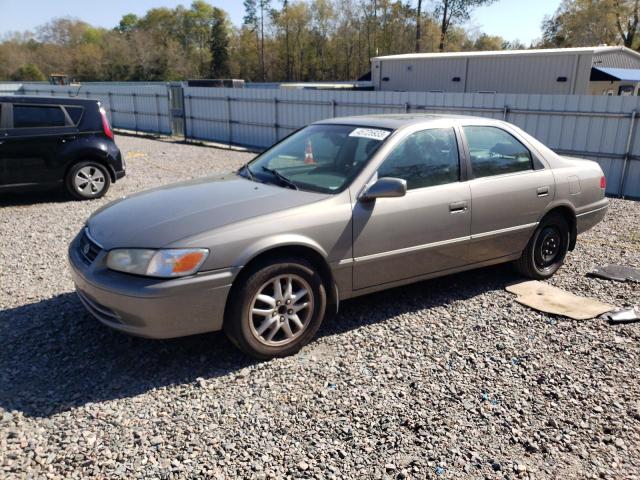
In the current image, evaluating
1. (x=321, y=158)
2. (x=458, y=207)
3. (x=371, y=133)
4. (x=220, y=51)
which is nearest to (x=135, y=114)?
(x=321, y=158)

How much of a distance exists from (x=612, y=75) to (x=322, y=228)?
2106cm

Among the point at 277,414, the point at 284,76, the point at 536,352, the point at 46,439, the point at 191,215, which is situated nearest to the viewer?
the point at 46,439

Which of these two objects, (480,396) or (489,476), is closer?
(489,476)

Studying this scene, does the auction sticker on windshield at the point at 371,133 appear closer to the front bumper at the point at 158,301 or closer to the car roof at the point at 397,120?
the car roof at the point at 397,120

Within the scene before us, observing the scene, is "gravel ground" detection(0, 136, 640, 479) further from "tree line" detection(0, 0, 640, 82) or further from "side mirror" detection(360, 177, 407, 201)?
"tree line" detection(0, 0, 640, 82)

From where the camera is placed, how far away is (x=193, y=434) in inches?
118

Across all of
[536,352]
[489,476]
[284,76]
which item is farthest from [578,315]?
[284,76]

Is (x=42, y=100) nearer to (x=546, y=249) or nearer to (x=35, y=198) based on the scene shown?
(x=35, y=198)

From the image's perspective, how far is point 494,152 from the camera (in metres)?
4.93

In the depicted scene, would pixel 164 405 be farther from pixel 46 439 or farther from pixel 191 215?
pixel 191 215

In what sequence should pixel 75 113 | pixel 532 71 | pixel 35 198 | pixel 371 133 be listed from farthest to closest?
pixel 532 71
pixel 35 198
pixel 75 113
pixel 371 133

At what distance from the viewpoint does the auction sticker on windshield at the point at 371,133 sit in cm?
438

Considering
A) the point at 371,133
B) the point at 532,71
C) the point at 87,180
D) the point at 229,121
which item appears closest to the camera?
the point at 371,133

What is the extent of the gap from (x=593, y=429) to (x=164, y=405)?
8.34 feet
